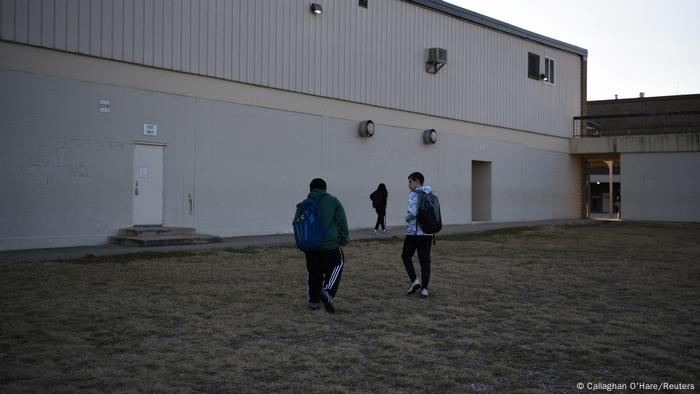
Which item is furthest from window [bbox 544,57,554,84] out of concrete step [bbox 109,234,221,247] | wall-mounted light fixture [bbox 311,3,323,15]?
concrete step [bbox 109,234,221,247]

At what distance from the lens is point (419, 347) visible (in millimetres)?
6008

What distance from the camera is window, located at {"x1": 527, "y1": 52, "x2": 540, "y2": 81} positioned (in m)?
28.8

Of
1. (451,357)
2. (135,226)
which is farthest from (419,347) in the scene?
(135,226)

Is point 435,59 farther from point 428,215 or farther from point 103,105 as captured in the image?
point 428,215

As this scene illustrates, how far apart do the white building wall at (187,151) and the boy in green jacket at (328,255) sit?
864 centimetres

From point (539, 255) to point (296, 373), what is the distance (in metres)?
9.81

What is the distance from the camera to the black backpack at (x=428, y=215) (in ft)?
27.2

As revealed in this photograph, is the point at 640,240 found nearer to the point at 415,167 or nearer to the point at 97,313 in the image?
the point at 415,167

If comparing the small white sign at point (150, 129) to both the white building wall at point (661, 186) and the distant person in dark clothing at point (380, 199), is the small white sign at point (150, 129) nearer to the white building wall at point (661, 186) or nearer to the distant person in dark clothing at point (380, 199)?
the distant person in dark clothing at point (380, 199)

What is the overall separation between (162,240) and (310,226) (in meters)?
8.01

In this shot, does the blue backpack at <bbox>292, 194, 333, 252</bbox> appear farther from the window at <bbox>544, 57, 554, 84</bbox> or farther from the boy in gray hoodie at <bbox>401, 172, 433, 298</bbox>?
the window at <bbox>544, 57, 554, 84</bbox>

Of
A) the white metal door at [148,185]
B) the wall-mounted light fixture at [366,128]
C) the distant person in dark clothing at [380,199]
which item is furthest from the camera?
the wall-mounted light fixture at [366,128]

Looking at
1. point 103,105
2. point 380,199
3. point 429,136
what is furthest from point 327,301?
point 429,136

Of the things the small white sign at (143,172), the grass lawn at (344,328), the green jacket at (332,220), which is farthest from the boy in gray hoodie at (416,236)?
the small white sign at (143,172)
